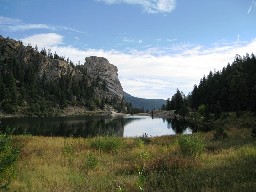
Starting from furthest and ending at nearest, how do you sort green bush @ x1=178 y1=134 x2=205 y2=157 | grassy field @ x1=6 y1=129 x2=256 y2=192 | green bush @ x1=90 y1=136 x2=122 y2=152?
green bush @ x1=90 y1=136 x2=122 y2=152, green bush @ x1=178 y1=134 x2=205 y2=157, grassy field @ x1=6 y1=129 x2=256 y2=192

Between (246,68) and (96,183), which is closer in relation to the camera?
(96,183)

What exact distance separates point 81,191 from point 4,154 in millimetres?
3518

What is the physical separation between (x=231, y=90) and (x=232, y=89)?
516 cm

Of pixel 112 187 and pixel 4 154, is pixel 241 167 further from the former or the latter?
pixel 4 154

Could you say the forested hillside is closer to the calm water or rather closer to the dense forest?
the dense forest

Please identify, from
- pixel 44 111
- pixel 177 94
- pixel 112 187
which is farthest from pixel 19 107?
pixel 112 187

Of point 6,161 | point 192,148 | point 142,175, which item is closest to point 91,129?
point 192,148

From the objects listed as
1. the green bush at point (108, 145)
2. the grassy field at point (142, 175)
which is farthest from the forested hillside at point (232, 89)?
the grassy field at point (142, 175)

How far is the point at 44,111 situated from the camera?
7274 inches

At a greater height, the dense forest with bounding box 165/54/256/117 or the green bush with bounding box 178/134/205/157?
the dense forest with bounding box 165/54/256/117

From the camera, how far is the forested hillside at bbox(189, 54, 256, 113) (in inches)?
3418

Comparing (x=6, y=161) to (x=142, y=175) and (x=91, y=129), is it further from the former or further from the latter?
(x=91, y=129)

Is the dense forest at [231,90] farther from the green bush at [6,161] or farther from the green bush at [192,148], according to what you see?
the green bush at [6,161]

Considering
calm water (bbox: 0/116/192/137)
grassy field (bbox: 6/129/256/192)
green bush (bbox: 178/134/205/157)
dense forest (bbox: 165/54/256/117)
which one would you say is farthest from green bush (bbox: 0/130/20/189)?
dense forest (bbox: 165/54/256/117)
